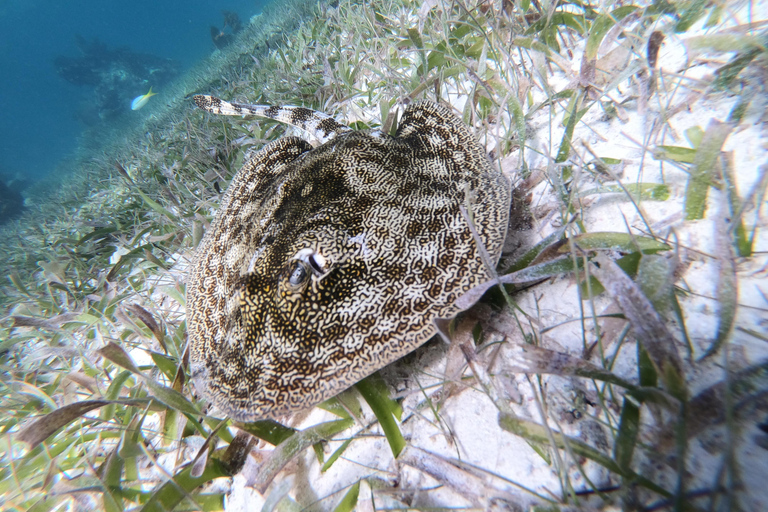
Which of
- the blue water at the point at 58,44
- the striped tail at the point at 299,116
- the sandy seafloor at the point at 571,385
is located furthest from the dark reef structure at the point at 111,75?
the sandy seafloor at the point at 571,385

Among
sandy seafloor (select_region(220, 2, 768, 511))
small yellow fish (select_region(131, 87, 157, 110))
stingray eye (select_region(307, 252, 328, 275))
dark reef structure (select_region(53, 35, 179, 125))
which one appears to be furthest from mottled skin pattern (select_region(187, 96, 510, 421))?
dark reef structure (select_region(53, 35, 179, 125))

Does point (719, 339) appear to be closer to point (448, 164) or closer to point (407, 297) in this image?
point (407, 297)

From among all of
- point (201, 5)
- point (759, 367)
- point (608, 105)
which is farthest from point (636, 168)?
point (201, 5)

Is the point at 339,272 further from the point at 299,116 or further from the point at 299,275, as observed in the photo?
the point at 299,116

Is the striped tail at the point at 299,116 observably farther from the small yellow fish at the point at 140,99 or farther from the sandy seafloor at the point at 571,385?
the small yellow fish at the point at 140,99

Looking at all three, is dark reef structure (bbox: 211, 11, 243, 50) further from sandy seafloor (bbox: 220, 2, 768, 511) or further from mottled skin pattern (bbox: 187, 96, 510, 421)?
sandy seafloor (bbox: 220, 2, 768, 511)

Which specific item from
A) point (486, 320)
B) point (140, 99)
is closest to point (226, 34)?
point (140, 99)

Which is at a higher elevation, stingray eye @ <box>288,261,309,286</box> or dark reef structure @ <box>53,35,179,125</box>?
dark reef structure @ <box>53,35,179,125</box>
